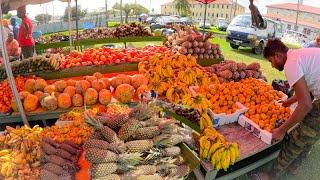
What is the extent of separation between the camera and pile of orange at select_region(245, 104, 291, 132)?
156 inches

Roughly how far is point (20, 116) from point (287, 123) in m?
3.05

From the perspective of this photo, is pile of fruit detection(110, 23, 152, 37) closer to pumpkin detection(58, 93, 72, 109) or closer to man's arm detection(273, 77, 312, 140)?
pumpkin detection(58, 93, 72, 109)

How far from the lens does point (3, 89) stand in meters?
4.31

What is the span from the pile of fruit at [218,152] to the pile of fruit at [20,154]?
60.1 inches

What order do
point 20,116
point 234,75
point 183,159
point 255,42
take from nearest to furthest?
point 183,159 → point 20,116 → point 234,75 → point 255,42

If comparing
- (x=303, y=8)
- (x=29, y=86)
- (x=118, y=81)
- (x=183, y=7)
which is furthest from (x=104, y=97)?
(x=183, y=7)

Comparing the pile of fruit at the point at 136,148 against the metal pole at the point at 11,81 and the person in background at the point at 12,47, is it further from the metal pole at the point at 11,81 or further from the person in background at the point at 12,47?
the person in background at the point at 12,47

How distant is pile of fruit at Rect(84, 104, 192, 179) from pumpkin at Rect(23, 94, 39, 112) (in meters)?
1.58

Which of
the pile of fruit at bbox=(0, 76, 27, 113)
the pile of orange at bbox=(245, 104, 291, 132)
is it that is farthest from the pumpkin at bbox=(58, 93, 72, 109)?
the pile of orange at bbox=(245, 104, 291, 132)

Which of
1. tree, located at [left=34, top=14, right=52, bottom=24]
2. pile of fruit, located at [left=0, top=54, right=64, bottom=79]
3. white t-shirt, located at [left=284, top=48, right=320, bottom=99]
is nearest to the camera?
white t-shirt, located at [left=284, top=48, right=320, bottom=99]

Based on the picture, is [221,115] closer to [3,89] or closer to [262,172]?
[262,172]

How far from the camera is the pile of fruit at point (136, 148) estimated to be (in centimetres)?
252

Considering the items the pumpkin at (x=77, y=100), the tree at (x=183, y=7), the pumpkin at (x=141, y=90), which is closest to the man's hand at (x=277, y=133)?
the pumpkin at (x=141, y=90)

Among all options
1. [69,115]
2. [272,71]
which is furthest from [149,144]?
[272,71]
